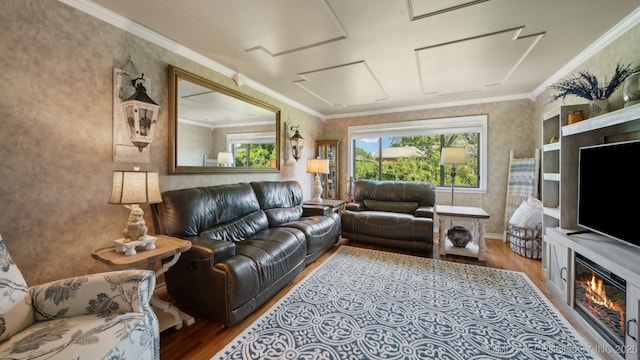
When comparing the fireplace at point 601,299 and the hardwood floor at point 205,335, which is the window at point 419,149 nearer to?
the hardwood floor at point 205,335

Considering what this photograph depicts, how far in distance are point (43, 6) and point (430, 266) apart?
4.15 meters

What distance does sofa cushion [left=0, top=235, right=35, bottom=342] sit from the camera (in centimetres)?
109

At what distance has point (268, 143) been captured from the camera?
3855 millimetres

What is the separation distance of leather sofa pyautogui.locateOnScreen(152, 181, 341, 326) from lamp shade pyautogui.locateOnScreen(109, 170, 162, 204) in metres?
0.45

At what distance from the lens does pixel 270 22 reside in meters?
2.07

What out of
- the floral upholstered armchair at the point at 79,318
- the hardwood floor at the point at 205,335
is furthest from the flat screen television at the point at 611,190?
the floral upholstered armchair at the point at 79,318

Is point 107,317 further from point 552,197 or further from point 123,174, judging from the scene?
point 552,197

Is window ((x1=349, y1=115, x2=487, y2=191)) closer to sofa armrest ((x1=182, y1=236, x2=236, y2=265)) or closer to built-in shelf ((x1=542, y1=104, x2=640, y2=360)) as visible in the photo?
built-in shelf ((x1=542, y1=104, x2=640, y2=360))

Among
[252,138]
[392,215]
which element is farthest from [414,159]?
[252,138]

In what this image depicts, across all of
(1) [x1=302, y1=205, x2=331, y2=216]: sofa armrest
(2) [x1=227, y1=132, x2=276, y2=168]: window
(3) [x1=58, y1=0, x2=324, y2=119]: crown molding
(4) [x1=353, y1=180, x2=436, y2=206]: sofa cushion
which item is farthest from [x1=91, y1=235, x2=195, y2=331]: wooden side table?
(4) [x1=353, y1=180, x2=436, y2=206]: sofa cushion

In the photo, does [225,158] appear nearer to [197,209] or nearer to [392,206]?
[197,209]

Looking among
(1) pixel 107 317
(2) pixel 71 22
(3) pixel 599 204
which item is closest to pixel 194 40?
(2) pixel 71 22

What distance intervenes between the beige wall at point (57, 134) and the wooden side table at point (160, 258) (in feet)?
1.11

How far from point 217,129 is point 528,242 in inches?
173
